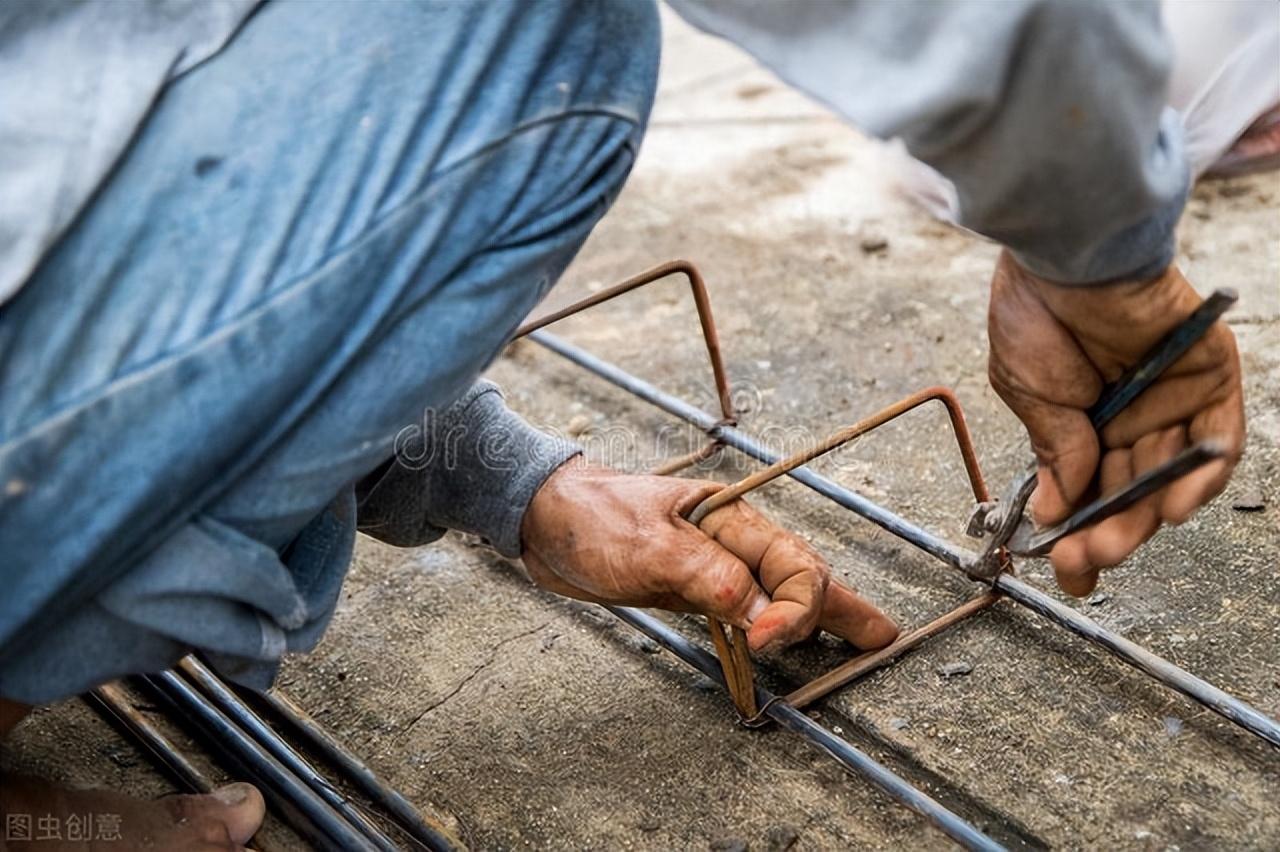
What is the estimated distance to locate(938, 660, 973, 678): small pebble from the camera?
1349 millimetres

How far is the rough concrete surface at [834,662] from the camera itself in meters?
1.21

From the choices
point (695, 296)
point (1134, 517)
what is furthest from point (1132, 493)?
point (695, 296)

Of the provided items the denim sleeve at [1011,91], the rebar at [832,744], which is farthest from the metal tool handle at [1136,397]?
the rebar at [832,744]

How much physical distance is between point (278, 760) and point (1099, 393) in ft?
2.54

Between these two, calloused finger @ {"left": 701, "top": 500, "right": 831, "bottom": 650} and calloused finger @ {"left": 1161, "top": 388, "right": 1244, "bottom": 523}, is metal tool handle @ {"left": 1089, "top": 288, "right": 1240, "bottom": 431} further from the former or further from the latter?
calloused finger @ {"left": 701, "top": 500, "right": 831, "bottom": 650}

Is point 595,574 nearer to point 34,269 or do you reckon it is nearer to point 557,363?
point 34,269

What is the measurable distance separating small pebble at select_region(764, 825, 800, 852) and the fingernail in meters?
0.44

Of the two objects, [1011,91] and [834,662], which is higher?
[1011,91]

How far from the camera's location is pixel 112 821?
1.10 meters

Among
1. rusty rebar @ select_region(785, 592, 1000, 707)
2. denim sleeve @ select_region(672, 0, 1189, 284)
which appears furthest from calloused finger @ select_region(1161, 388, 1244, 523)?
rusty rebar @ select_region(785, 592, 1000, 707)

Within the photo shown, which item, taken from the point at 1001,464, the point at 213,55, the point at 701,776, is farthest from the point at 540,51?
the point at 1001,464

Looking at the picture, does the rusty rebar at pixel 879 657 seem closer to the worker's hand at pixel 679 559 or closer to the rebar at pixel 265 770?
the worker's hand at pixel 679 559

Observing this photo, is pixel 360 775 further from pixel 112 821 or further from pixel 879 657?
pixel 879 657

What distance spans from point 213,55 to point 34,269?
177 mm
